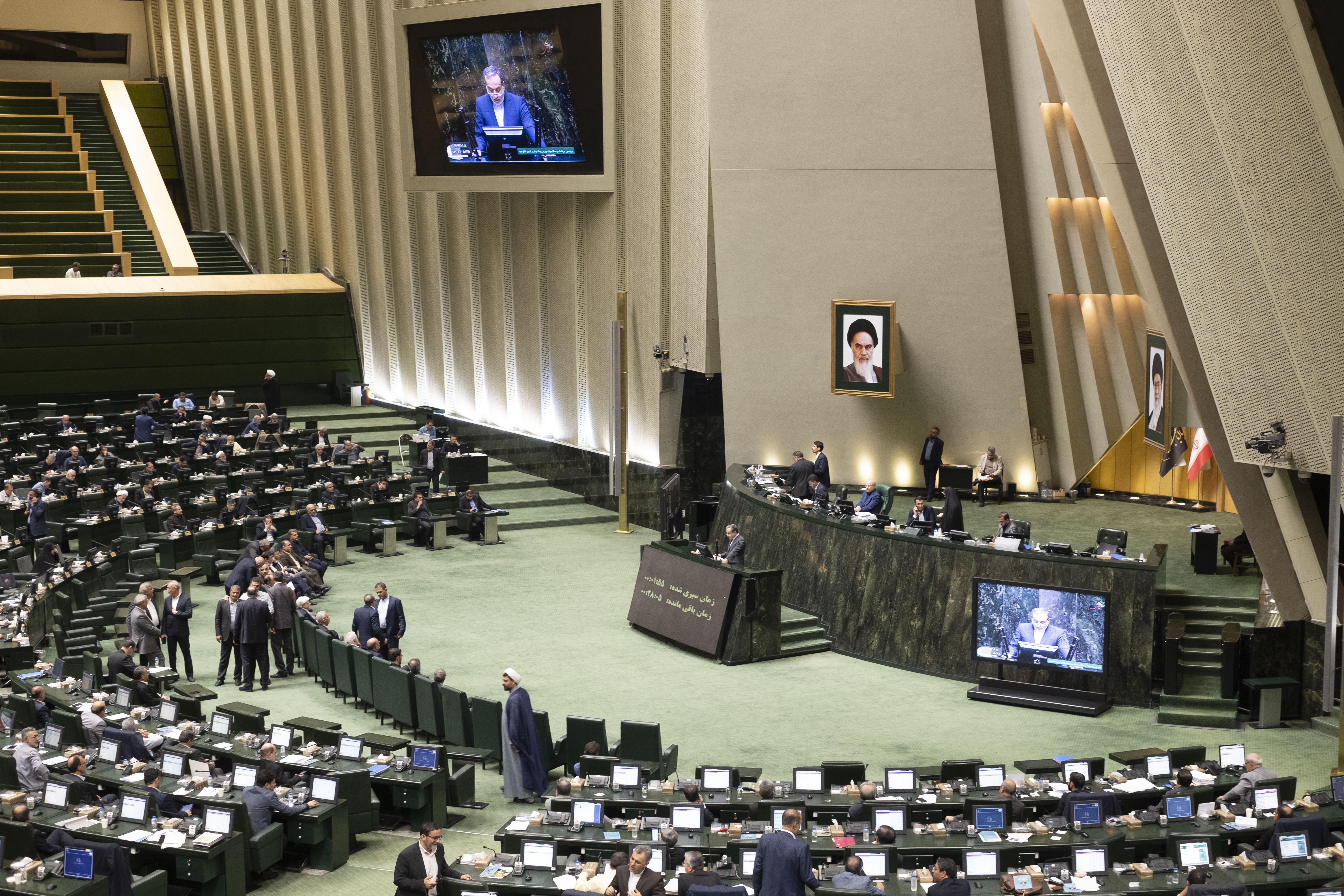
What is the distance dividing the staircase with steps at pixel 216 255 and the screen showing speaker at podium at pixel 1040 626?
24939 mm

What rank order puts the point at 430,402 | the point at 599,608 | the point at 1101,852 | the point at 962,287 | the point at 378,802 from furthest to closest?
the point at 430,402 → the point at 962,287 → the point at 599,608 → the point at 378,802 → the point at 1101,852

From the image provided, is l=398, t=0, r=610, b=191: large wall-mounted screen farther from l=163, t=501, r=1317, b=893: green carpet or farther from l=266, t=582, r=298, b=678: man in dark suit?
l=266, t=582, r=298, b=678: man in dark suit

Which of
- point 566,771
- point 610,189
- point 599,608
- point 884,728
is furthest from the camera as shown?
point 610,189

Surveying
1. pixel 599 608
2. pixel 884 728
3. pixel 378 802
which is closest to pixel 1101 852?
pixel 884 728

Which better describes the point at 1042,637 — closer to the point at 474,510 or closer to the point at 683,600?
the point at 683,600

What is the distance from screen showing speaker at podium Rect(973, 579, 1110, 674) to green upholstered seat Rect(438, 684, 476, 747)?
18.7 ft

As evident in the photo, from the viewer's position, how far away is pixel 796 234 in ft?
69.1

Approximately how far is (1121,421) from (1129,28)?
9191 millimetres

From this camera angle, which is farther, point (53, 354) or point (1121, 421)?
point (53, 354)

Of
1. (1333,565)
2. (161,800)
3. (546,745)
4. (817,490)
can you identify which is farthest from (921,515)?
(161,800)

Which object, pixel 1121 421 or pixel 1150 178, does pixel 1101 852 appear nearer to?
pixel 1150 178

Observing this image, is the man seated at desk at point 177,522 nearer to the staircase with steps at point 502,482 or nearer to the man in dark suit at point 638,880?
the staircase with steps at point 502,482

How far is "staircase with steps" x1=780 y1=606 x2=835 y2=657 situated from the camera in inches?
667

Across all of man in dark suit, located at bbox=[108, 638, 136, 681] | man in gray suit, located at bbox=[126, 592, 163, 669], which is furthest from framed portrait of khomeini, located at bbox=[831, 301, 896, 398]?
man in dark suit, located at bbox=[108, 638, 136, 681]
